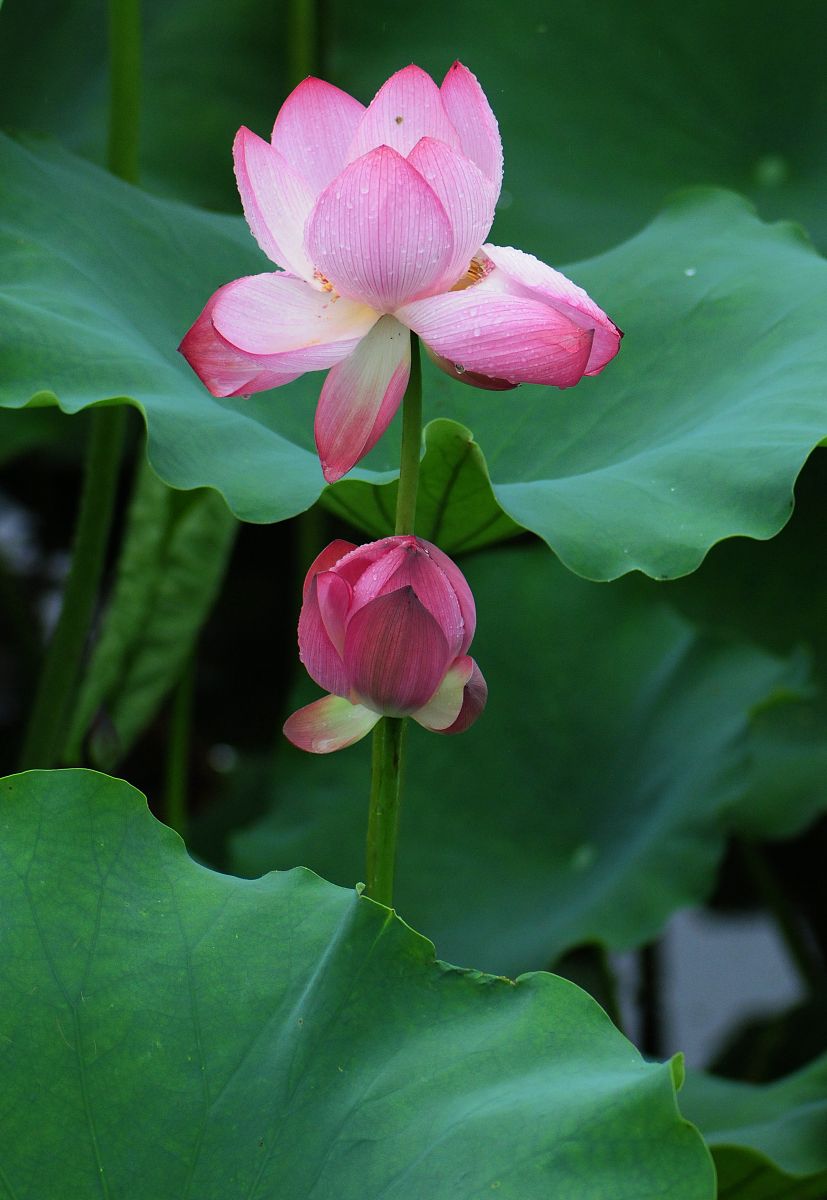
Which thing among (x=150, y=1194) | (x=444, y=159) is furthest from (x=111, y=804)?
(x=444, y=159)

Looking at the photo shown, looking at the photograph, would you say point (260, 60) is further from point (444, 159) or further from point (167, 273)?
point (444, 159)

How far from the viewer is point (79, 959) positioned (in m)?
0.67

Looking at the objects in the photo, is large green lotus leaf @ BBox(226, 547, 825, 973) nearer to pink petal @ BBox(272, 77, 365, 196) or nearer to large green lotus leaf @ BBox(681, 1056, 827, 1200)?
large green lotus leaf @ BBox(681, 1056, 827, 1200)

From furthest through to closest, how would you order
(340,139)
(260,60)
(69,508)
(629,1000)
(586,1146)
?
1. (69,508)
2. (629,1000)
3. (260,60)
4. (340,139)
5. (586,1146)

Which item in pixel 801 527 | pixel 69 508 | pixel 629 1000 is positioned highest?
pixel 801 527

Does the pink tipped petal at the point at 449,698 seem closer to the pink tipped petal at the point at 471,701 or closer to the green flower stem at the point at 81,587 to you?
the pink tipped petal at the point at 471,701

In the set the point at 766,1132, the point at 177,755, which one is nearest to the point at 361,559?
the point at 766,1132

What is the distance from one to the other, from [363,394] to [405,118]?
140mm

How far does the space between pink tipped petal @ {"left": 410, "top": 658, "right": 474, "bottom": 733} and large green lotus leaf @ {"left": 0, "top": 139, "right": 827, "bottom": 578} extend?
0.33 ft

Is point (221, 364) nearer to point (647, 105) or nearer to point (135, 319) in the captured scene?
point (135, 319)

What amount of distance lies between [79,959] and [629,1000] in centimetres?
137

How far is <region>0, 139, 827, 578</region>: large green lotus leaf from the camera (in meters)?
0.78

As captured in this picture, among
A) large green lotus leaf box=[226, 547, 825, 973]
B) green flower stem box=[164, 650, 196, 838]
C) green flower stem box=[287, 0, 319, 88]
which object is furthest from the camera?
green flower stem box=[287, 0, 319, 88]

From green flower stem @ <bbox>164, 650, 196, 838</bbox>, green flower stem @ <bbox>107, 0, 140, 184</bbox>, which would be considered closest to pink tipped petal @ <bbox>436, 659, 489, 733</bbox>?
green flower stem @ <bbox>107, 0, 140, 184</bbox>
